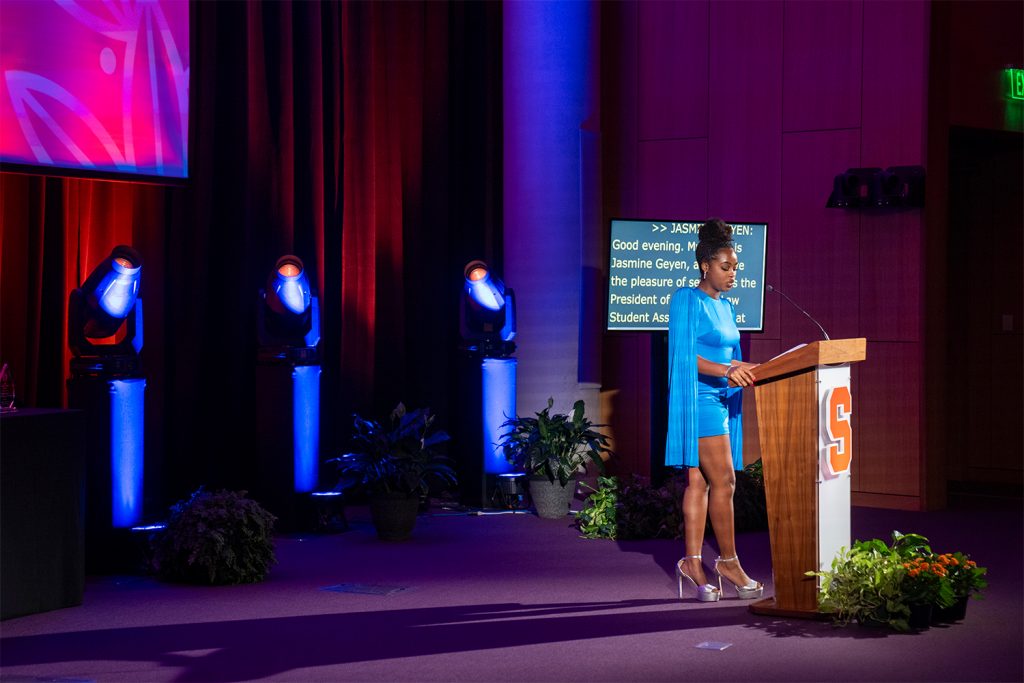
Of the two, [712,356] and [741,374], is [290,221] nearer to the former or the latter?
[712,356]

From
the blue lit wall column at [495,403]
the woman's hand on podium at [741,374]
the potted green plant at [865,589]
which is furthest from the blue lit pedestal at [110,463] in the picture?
the potted green plant at [865,589]

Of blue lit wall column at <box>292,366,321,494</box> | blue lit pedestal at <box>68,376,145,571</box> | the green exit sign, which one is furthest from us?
the green exit sign

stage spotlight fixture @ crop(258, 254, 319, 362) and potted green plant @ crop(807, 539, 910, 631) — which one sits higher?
stage spotlight fixture @ crop(258, 254, 319, 362)

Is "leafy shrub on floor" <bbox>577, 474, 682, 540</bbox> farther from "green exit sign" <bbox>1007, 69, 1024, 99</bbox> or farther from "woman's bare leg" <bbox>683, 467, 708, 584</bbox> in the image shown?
"green exit sign" <bbox>1007, 69, 1024, 99</bbox>

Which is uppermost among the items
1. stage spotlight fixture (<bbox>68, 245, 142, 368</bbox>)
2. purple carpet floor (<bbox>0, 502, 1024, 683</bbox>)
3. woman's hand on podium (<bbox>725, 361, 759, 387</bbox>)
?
stage spotlight fixture (<bbox>68, 245, 142, 368</bbox>)

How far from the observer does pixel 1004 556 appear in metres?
6.23

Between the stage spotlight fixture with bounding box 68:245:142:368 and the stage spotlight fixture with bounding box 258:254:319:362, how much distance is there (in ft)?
3.17

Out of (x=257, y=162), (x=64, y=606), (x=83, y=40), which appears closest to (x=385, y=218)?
(x=257, y=162)

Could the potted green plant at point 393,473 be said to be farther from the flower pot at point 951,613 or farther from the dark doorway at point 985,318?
the dark doorway at point 985,318

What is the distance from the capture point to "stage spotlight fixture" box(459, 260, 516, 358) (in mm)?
7477

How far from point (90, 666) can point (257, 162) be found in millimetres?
4177

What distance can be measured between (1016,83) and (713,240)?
426 cm

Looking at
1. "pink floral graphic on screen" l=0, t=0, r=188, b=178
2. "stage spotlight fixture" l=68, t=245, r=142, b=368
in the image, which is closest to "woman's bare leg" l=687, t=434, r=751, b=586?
"stage spotlight fixture" l=68, t=245, r=142, b=368

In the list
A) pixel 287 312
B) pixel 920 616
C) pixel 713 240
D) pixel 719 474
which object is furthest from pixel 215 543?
pixel 920 616
